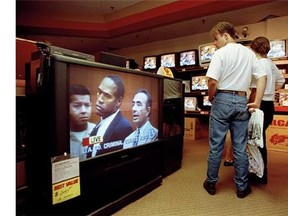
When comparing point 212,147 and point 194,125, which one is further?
point 194,125

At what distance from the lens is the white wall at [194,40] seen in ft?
13.9

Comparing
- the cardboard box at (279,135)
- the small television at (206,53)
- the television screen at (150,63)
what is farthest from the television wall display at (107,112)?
the television screen at (150,63)

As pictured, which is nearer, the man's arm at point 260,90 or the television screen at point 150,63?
the man's arm at point 260,90

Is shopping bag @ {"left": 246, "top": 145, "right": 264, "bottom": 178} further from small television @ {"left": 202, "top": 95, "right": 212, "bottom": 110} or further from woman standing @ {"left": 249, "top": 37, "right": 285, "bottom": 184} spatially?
small television @ {"left": 202, "top": 95, "right": 212, "bottom": 110}

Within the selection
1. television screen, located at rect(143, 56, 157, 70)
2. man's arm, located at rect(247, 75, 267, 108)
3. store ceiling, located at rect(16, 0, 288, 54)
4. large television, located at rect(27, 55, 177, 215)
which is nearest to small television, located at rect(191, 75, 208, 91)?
television screen, located at rect(143, 56, 157, 70)

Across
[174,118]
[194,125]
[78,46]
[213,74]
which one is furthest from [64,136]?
[78,46]

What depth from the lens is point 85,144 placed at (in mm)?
1374

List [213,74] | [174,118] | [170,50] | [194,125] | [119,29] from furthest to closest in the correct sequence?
[170,50] < [119,29] < [194,125] < [174,118] < [213,74]

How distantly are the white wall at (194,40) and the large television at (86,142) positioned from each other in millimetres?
3608

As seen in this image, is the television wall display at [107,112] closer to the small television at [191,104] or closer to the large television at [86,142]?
the large television at [86,142]
